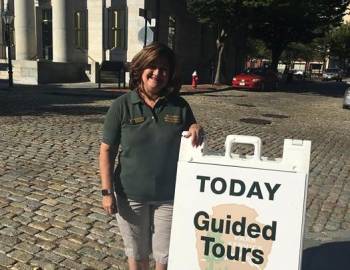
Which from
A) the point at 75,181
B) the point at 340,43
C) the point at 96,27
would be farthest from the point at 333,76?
the point at 75,181

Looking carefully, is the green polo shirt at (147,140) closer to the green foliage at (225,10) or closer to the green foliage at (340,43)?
the green foliage at (225,10)

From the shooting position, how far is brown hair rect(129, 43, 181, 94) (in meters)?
2.62

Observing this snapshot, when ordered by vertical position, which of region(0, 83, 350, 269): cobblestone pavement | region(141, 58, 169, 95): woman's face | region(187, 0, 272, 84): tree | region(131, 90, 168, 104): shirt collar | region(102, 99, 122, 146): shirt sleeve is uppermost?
region(187, 0, 272, 84): tree

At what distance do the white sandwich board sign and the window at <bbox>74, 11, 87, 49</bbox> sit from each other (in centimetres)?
2908

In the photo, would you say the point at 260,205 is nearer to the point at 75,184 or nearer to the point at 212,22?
the point at 75,184

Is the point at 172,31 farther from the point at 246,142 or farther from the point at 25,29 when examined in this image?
the point at 246,142

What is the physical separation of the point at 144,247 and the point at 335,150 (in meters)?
7.04

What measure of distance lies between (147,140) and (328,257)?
7.21 feet

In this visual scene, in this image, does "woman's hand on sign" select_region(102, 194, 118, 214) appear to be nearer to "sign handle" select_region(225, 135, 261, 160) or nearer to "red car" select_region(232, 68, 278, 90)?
"sign handle" select_region(225, 135, 261, 160)

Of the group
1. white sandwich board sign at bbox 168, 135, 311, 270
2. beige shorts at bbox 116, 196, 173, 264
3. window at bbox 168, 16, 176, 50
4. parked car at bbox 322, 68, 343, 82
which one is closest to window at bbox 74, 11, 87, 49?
window at bbox 168, 16, 176, 50

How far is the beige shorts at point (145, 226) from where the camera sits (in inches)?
109

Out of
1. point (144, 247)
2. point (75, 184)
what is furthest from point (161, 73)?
point (75, 184)

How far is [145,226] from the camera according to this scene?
9.34 ft

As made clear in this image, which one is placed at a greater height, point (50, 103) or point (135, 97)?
point (135, 97)
